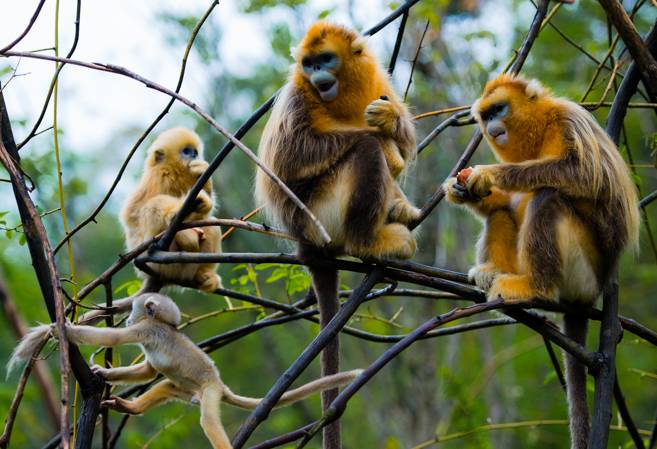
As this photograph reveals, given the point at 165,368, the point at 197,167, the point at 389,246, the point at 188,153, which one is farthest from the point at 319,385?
the point at 188,153

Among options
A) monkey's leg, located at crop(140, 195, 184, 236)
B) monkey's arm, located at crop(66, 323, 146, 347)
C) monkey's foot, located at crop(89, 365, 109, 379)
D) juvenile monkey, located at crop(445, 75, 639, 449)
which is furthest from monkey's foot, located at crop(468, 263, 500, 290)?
monkey's leg, located at crop(140, 195, 184, 236)

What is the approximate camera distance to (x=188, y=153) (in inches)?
221

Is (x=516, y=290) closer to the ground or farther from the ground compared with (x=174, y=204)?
closer to the ground

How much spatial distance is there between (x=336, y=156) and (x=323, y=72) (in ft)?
1.48

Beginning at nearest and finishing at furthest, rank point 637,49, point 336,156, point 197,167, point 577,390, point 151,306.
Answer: point 637,49 → point 577,390 → point 336,156 → point 151,306 → point 197,167

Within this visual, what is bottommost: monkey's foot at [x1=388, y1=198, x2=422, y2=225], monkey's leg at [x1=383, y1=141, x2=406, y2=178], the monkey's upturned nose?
monkey's foot at [x1=388, y1=198, x2=422, y2=225]

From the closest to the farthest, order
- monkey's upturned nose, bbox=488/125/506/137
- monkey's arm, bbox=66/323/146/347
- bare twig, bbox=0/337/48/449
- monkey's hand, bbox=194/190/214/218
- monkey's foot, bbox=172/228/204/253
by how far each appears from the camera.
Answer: bare twig, bbox=0/337/48/449 → monkey's arm, bbox=66/323/146/347 → monkey's upturned nose, bbox=488/125/506/137 → monkey's hand, bbox=194/190/214/218 → monkey's foot, bbox=172/228/204/253

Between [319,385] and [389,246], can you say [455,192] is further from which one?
[319,385]

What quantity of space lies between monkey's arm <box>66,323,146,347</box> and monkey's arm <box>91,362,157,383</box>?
0.13m

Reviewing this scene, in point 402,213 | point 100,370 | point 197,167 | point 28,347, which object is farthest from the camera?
point 197,167

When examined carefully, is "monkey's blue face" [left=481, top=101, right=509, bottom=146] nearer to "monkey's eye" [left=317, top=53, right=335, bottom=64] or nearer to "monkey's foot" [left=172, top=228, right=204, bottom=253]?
"monkey's eye" [left=317, top=53, right=335, bottom=64]

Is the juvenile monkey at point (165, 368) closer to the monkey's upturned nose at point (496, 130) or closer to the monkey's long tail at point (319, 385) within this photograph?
the monkey's long tail at point (319, 385)

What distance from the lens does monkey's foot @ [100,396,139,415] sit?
11.3ft

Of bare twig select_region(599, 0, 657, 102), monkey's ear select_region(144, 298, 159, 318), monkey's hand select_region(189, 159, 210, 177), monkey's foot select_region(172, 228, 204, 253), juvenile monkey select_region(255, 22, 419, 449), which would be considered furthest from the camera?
monkey's hand select_region(189, 159, 210, 177)
